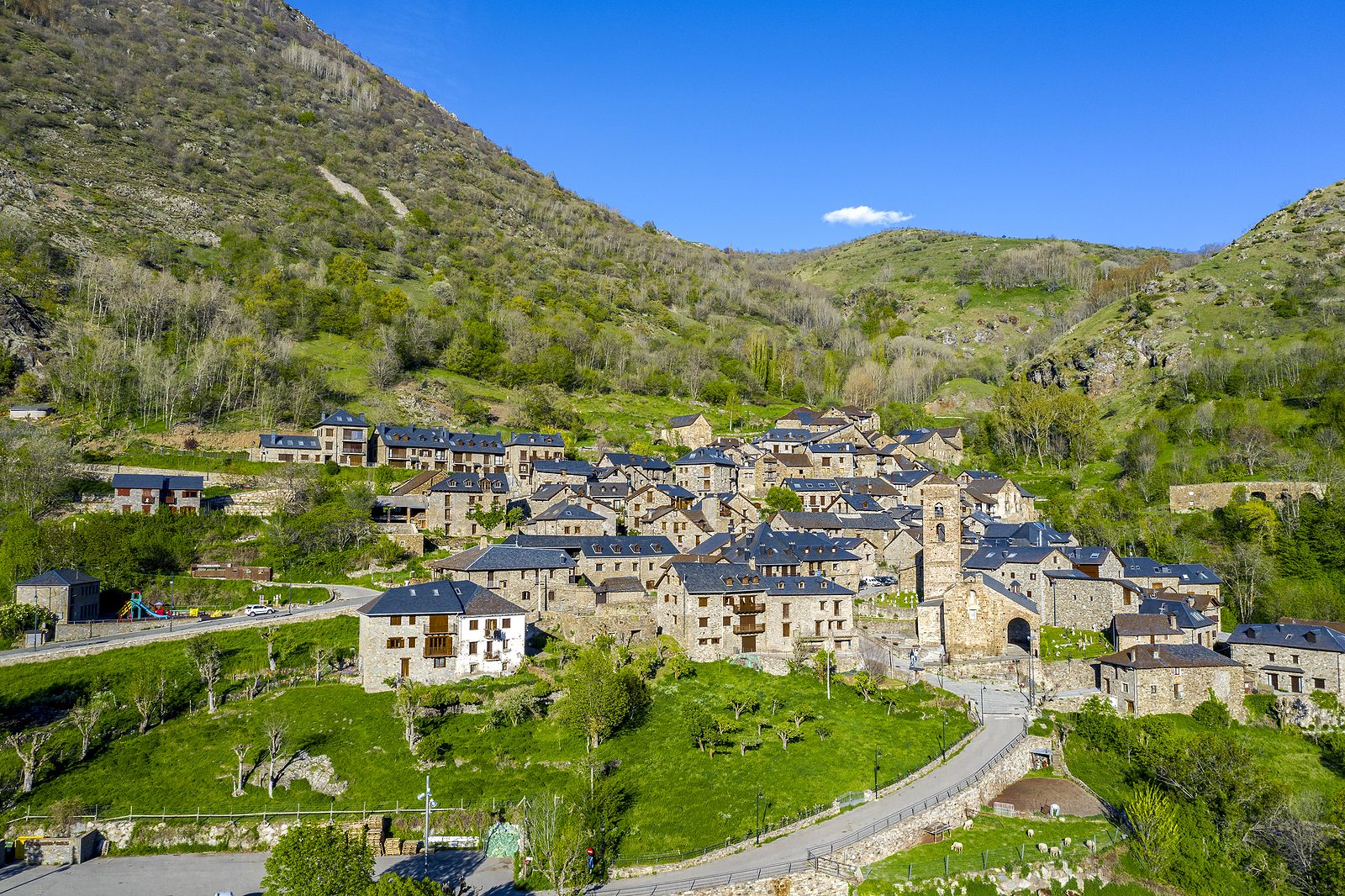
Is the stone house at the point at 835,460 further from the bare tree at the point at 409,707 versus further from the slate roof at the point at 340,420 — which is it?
the bare tree at the point at 409,707

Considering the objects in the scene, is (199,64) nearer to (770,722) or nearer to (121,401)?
(121,401)

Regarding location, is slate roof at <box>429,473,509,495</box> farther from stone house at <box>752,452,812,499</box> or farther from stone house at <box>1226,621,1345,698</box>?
stone house at <box>1226,621,1345,698</box>

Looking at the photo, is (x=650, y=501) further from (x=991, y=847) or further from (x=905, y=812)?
(x=991, y=847)

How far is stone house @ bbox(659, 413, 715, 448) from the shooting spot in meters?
110

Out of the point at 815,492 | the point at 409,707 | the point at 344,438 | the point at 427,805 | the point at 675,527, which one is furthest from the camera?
the point at 815,492

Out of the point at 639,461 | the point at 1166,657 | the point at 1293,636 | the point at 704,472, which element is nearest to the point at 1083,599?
→ the point at 1166,657

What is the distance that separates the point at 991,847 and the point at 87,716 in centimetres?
4652

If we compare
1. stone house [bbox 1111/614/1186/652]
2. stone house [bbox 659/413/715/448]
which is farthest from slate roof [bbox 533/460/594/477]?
stone house [bbox 1111/614/1186/652]

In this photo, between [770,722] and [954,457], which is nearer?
[770,722]

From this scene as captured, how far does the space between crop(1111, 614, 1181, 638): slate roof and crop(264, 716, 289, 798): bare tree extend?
54.3 metres

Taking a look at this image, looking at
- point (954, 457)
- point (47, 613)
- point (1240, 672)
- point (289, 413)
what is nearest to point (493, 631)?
point (47, 613)

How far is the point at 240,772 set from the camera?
39.9 meters

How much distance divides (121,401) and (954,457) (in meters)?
103

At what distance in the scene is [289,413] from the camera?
92.2 metres
